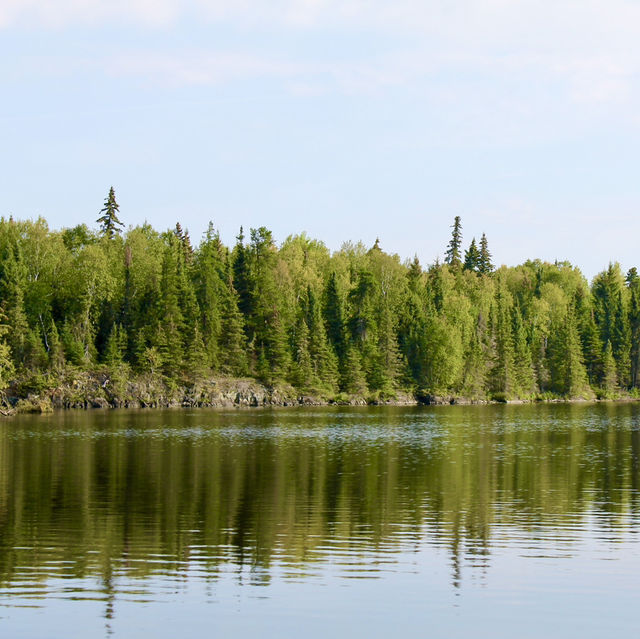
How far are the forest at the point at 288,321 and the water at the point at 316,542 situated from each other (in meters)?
54.0

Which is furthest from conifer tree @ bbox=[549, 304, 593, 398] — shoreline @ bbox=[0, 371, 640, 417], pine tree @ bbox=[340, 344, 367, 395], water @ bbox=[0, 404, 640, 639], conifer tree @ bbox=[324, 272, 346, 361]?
water @ bbox=[0, 404, 640, 639]

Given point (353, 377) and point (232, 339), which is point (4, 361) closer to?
point (232, 339)

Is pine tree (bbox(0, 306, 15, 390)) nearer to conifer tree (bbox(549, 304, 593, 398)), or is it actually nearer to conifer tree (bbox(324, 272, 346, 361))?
conifer tree (bbox(324, 272, 346, 361))

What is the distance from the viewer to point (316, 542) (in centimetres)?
2470

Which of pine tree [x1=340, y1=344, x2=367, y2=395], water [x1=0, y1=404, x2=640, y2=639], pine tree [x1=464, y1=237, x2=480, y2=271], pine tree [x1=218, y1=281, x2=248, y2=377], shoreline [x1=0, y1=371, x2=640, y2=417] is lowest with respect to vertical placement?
water [x1=0, y1=404, x2=640, y2=639]

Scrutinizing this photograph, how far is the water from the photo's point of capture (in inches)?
681

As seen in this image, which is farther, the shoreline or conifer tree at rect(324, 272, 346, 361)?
conifer tree at rect(324, 272, 346, 361)

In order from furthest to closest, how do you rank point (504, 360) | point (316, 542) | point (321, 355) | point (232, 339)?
1. point (504, 360)
2. point (321, 355)
3. point (232, 339)
4. point (316, 542)

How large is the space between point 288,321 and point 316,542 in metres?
109

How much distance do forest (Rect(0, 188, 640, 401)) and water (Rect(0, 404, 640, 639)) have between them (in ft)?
177

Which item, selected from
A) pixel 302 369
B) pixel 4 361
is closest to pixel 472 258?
pixel 302 369

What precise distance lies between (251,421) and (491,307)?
8529cm

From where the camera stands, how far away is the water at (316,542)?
17.3 meters

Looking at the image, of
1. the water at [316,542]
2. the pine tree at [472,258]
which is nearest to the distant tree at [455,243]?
the pine tree at [472,258]
